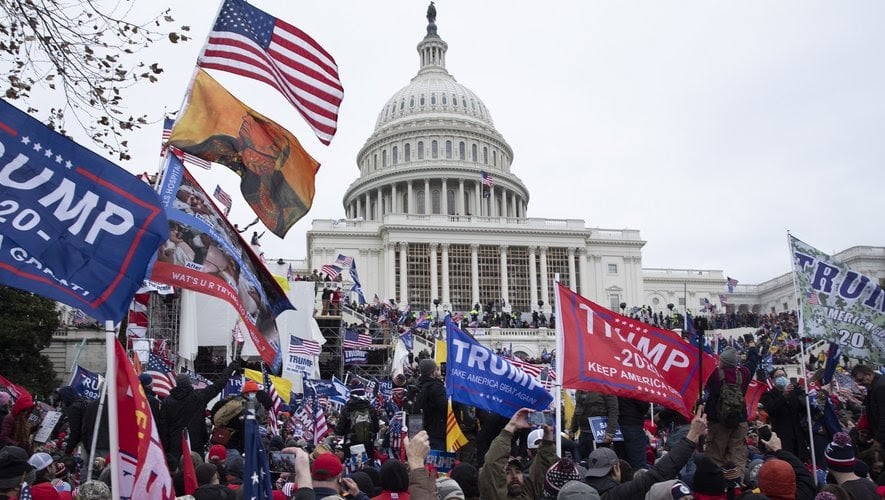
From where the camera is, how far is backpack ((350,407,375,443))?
11.0m

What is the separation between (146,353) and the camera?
1634cm

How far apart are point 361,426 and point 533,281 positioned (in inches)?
2272

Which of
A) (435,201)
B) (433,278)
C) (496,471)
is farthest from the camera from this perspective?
(435,201)

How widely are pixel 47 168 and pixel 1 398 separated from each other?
5.66 m

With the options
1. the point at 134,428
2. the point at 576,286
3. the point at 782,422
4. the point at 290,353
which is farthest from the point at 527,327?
the point at 134,428

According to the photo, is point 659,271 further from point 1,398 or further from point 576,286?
→ point 1,398

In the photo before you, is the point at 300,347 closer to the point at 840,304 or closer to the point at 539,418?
the point at 539,418

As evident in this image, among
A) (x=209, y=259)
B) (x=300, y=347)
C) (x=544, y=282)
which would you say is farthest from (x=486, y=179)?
(x=209, y=259)

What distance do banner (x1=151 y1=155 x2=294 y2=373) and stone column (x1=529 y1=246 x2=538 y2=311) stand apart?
59954 mm

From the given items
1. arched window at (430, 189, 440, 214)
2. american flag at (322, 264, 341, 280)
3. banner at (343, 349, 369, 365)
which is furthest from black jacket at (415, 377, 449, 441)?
arched window at (430, 189, 440, 214)

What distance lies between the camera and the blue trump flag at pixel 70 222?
4.39 m

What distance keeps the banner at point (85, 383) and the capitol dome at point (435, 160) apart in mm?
65022

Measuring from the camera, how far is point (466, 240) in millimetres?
68688

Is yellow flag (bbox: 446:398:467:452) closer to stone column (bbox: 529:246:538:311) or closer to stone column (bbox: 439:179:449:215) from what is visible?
stone column (bbox: 529:246:538:311)
